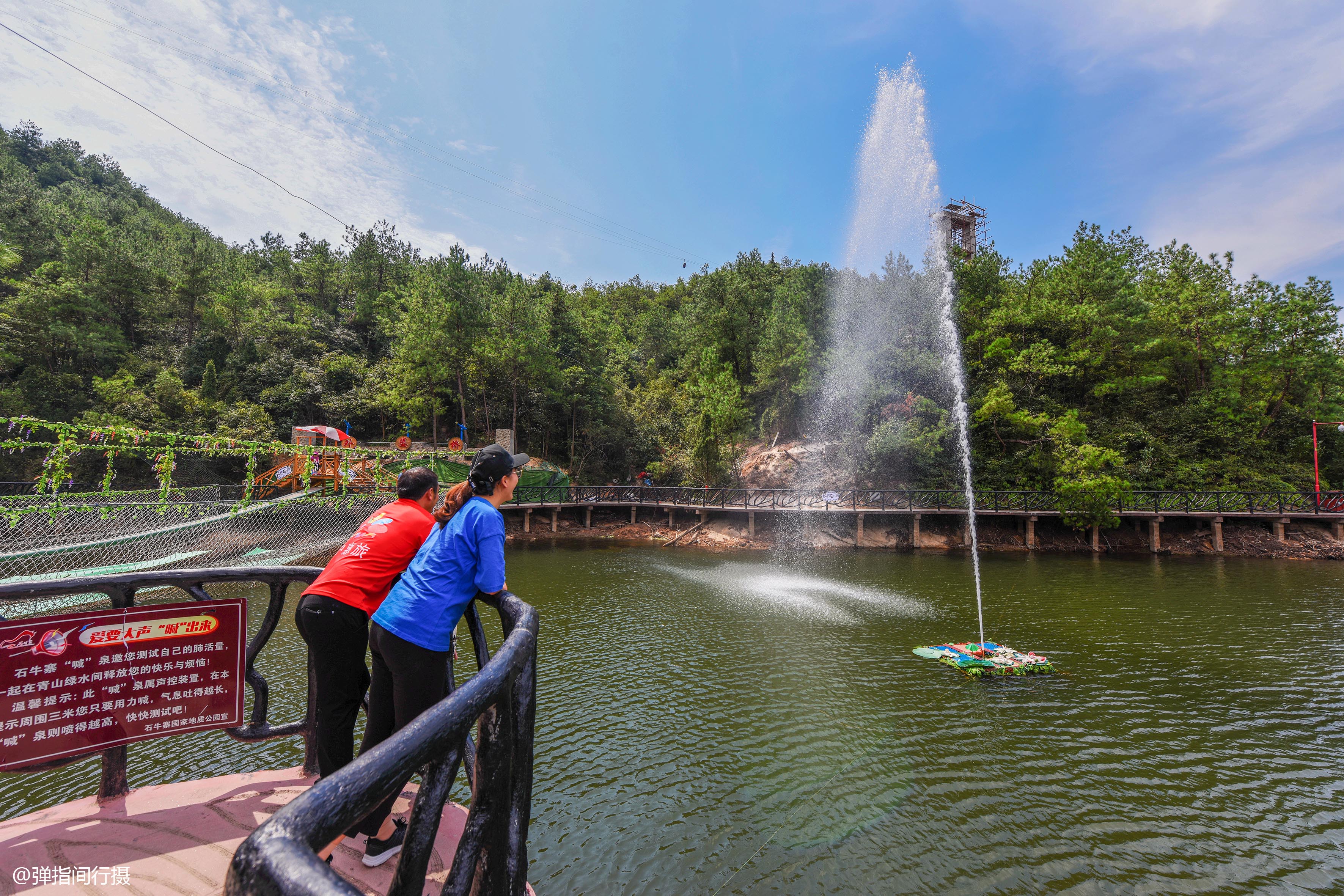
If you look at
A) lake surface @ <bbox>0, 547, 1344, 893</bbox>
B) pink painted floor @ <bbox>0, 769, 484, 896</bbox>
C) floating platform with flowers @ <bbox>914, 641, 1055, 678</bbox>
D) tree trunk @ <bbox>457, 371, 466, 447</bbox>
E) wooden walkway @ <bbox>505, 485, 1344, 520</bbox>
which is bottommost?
lake surface @ <bbox>0, 547, 1344, 893</bbox>

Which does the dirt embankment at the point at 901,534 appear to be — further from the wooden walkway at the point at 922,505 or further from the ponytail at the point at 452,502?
the ponytail at the point at 452,502

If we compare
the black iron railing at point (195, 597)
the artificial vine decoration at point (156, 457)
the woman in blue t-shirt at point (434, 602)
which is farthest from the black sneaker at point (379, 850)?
the artificial vine decoration at point (156, 457)

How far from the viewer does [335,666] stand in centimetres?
270

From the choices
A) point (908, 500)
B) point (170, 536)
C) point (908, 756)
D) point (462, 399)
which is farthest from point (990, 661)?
point (462, 399)

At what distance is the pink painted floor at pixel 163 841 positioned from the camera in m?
2.14

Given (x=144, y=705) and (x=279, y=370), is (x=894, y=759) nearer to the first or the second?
(x=144, y=705)

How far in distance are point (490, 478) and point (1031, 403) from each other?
109ft

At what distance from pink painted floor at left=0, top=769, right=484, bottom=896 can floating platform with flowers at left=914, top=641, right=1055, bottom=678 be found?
27.4 ft

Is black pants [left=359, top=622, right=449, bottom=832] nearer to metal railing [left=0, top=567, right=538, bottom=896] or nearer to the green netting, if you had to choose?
metal railing [left=0, top=567, right=538, bottom=896]

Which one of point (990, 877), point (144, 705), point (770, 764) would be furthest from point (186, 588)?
point (990, 877)

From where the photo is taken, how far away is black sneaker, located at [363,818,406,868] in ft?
8.05

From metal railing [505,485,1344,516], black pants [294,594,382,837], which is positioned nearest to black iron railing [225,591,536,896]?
black pants [294,594,382,837]

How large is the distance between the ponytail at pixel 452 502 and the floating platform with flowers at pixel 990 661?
8.58 metres

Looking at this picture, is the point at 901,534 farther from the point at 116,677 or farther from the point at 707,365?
the point at 116,677
